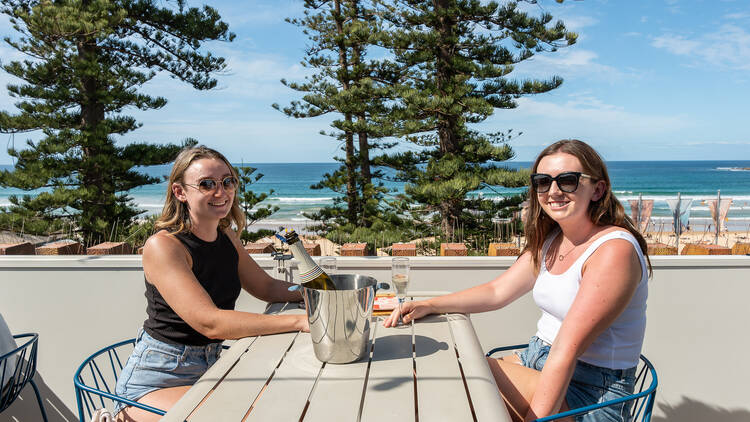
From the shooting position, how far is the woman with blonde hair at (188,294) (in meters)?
1.35

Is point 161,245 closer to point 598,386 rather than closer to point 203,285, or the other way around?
point 203,285

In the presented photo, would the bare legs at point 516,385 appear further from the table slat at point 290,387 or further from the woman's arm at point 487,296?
the table slat at point 290,387

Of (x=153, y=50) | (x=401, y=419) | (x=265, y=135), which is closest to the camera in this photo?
(x=401, y=419)

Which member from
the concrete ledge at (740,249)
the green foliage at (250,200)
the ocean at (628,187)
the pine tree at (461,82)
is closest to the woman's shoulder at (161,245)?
the concrete ledge at (740,249)

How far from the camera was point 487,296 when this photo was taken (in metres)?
1.62

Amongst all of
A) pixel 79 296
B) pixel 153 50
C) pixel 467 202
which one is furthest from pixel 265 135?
pixel 79 296

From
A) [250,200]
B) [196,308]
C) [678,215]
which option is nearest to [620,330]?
[196,308]

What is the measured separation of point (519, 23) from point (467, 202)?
2.68m

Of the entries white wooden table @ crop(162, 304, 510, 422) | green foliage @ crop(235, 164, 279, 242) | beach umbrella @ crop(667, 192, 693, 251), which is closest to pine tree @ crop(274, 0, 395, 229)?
green foliage @ crop(235, 164, 279, 242)

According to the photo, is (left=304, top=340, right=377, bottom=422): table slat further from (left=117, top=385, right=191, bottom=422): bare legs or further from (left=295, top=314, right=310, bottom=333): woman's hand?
(left=117, top=385, right=191, bottom=422): bare legs

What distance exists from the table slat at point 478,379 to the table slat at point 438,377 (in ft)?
0.06

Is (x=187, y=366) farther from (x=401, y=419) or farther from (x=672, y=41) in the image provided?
(x=672, y=41)

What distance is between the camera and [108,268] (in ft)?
7.29

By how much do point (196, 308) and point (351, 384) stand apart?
1.75 feet
